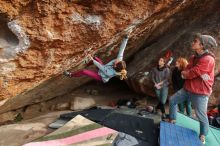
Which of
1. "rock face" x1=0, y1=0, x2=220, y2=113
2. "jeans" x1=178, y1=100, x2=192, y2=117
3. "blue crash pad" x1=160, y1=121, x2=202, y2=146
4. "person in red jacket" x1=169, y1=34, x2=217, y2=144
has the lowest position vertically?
"blue crash pad" x1=160, y1=121, x2=202, y2=146

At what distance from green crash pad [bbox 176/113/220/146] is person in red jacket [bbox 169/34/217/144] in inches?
16.6

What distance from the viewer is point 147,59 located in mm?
9289

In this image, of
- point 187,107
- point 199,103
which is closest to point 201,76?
point 199,103

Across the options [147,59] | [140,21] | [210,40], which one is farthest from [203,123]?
[147,59]

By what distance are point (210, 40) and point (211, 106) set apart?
4.19 m

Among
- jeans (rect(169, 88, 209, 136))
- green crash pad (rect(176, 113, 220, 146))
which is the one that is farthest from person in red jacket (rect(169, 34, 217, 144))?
green crash pad (rect(176, 113, 220, 146))

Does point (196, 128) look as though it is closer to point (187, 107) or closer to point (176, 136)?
point (176, 136)

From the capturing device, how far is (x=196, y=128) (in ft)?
21.8

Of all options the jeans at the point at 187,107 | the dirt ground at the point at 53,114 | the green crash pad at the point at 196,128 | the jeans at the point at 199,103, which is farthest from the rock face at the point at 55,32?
the green crash pad at the point at 196,128

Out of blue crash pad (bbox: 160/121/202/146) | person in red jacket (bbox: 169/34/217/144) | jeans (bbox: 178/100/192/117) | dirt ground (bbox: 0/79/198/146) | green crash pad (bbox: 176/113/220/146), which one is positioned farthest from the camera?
jeans (bbox: 178/100/192/117)

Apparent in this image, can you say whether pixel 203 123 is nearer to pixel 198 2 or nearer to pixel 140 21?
pixel 140 21

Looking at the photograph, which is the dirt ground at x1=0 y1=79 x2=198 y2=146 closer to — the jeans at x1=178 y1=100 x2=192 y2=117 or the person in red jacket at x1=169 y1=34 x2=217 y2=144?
the jeans at x1=178 y1=100 x2=192 y2=117

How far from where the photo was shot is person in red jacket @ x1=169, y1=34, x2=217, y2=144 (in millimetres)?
5406

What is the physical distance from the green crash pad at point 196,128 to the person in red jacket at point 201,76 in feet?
1.39
